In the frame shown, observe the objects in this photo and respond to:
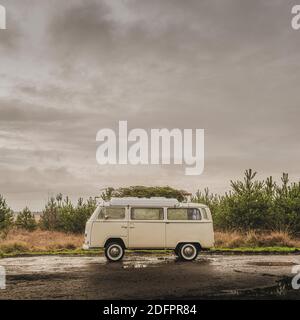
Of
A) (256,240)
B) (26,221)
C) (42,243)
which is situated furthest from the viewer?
(26,221)

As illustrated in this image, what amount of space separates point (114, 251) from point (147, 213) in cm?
176

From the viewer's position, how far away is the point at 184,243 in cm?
1602

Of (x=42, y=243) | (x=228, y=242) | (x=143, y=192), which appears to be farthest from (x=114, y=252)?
(x=143, y=192)

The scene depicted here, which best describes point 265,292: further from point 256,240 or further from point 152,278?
point 256,240

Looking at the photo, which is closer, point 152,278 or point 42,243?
point 152,278

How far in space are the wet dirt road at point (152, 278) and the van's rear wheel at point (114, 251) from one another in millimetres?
332

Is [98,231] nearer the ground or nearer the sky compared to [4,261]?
nearer the sky

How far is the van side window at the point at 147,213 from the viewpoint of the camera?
627 inches

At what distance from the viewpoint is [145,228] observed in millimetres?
15836

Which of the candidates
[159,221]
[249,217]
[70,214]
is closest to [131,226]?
[159,221]
